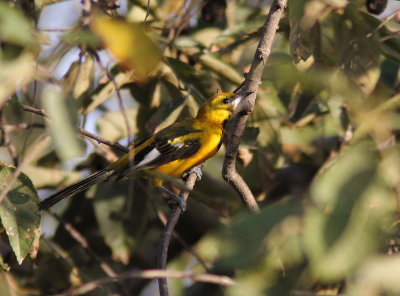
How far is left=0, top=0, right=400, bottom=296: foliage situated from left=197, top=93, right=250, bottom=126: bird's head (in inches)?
4.5

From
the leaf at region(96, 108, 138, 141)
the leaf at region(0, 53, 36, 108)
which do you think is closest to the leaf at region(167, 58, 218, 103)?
the leaf at region(96, 108, 138, 141)

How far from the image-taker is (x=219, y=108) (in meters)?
4.04

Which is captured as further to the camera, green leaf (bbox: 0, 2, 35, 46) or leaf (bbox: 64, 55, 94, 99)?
leaf (bbox: 64, 55, 94, 99)

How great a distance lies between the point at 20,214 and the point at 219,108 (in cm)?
190

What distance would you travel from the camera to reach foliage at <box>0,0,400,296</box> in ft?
3.92

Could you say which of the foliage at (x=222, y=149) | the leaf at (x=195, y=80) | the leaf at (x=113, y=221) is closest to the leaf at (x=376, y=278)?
the foliage at (x=222, y=149)

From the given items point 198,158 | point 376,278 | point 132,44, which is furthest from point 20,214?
point 376,278

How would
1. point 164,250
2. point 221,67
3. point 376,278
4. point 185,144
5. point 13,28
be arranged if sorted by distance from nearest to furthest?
point 376,278 → point 13,28 → point 164,250 → point 221,67 → point 185,144

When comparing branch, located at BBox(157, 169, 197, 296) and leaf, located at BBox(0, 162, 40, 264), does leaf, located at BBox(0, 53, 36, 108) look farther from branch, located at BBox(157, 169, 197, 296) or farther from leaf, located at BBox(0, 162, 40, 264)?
leaf, located at BBox(0, 162, 40, 264)

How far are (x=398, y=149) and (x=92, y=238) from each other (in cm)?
313

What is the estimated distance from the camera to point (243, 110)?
8.23 ft

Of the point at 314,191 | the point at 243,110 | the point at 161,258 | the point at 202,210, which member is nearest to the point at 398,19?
the point at 243,110

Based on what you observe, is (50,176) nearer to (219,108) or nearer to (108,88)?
(108,88)

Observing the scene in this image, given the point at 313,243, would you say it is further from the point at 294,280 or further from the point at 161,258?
the point at 161,258
